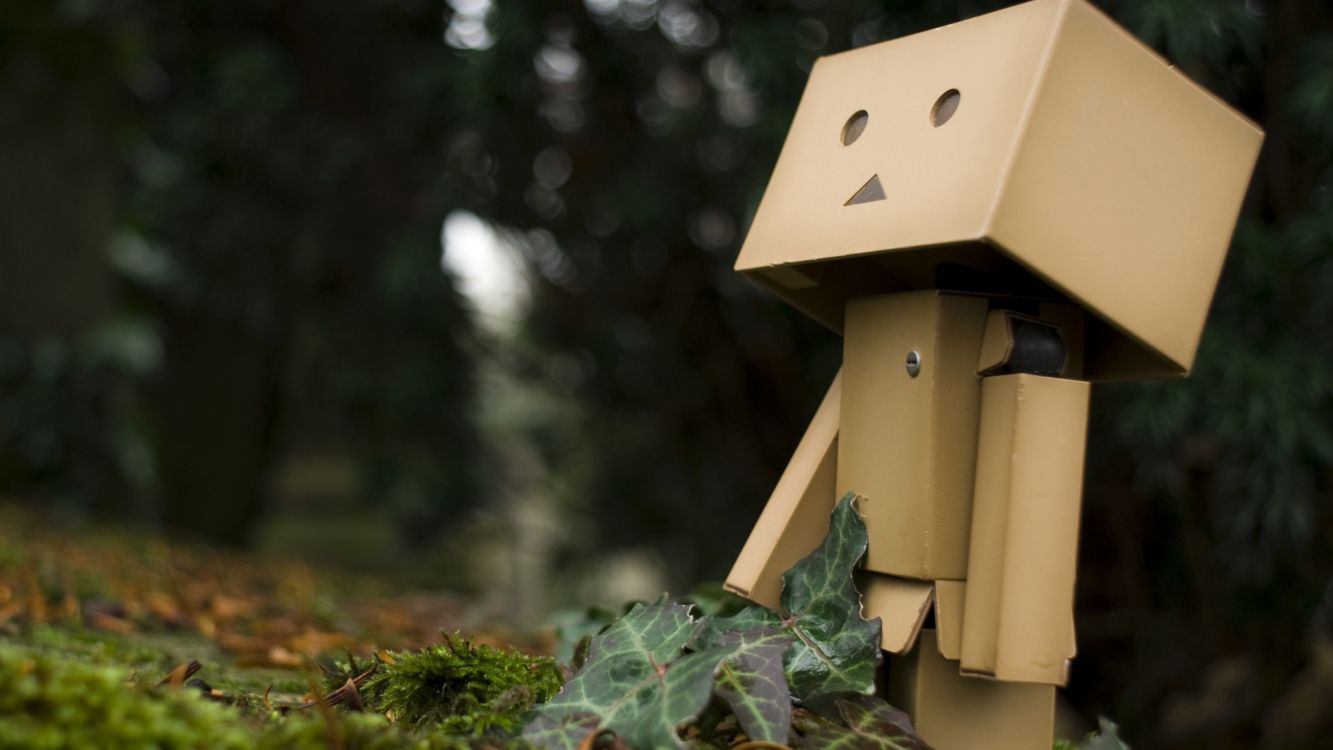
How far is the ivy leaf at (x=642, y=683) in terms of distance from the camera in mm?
964

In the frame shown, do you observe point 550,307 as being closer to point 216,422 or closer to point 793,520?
point 216,422

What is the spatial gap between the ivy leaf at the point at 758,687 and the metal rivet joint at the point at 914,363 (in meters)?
0.32

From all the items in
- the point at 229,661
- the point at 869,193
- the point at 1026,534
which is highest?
the point at 869,193

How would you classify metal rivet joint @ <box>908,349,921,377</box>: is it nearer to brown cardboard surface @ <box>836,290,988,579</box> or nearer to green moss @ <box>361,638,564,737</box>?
brown cardboard surface @ <box>836,290,988,579</box>

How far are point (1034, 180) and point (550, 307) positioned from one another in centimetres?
292

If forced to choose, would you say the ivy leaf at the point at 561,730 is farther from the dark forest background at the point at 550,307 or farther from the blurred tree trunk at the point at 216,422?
the blurred tree trunk at the point at 216,422

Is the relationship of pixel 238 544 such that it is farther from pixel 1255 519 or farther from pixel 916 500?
pixel 916 500

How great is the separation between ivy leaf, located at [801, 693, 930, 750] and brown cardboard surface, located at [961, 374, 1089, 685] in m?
0.10

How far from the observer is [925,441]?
117 cm

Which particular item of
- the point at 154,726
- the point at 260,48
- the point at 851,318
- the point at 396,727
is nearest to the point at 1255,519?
the point at 851,318

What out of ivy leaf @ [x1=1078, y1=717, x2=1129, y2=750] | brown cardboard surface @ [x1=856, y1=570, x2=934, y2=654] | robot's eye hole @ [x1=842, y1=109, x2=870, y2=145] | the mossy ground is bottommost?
the mossy ground

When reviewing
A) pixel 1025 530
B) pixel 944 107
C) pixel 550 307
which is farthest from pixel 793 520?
pixel 550 307

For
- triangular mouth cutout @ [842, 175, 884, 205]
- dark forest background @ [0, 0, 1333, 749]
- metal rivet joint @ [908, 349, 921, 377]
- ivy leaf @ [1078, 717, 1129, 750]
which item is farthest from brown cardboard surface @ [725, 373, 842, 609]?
dark forest background @ [0, 0, 1333, 749]

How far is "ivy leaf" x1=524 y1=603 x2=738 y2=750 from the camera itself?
96 centimetres
